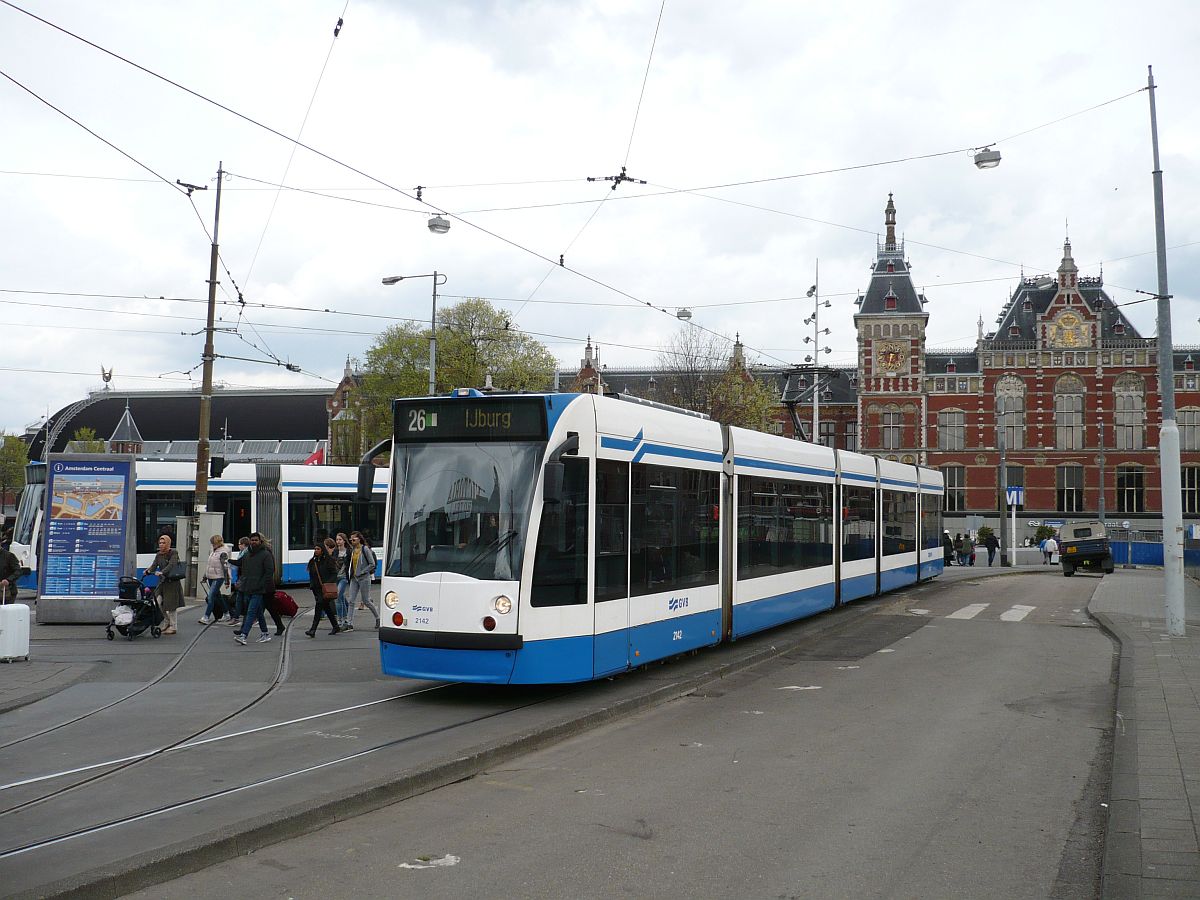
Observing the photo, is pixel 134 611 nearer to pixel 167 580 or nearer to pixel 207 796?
pixel 167 580

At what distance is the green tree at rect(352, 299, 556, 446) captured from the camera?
50.9 meters

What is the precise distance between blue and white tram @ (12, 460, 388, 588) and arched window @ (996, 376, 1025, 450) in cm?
5489

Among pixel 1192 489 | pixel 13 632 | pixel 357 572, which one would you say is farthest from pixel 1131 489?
pixel 13 632

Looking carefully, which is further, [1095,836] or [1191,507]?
[1191,507]

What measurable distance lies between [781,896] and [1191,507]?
75002 mm

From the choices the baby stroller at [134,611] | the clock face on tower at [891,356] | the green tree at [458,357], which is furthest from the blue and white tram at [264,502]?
the clock face on tower at [891,356]

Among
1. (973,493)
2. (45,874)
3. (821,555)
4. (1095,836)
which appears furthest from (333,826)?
(973,493)

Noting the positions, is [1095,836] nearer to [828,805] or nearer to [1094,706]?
[828,805]

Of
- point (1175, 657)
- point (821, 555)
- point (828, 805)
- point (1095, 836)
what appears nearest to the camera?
point (1095, 836)

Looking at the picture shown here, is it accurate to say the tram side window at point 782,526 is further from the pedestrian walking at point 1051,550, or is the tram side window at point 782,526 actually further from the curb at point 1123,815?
the pedestrian walking at point 1051,550

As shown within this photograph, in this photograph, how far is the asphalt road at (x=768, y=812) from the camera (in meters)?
5.60

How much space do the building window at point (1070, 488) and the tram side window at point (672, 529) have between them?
6375 centimetres

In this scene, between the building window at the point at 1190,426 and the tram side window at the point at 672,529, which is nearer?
the tram side window at the point at 672,529

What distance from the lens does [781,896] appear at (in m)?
5.38
